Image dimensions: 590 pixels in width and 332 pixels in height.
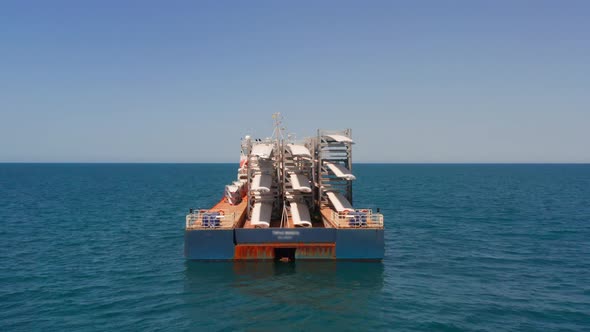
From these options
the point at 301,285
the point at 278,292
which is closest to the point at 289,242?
the point at 301,285

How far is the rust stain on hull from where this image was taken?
3281 centimetres

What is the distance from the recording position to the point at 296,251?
3331 centimetres

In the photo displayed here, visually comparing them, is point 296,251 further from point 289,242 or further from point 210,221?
point 210,221

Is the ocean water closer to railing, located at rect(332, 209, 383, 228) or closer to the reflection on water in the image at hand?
the reflection on water

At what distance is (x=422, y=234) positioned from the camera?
152ft

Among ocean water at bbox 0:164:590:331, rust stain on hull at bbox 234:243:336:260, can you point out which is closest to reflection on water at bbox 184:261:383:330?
ocean water at bbox 0:164:590:331

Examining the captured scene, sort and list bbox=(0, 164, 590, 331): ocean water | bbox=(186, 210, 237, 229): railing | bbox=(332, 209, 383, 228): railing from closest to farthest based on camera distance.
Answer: bbox=(0, 164, 590, 331): ocean water → bbox=(186, 210, 237, 229): railing → bbox=(332, 209, 383, 228): railing

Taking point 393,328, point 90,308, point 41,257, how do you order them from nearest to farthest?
point 393,328 < point 90,308 < point 41,257

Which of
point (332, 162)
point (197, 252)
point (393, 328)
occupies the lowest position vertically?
point (393, 328)

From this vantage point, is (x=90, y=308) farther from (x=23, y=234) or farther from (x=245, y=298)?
(x=23, y=234)

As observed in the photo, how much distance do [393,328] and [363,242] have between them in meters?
11.1

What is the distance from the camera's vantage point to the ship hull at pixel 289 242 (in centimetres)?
3253

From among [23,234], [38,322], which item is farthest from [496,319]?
[23,234]

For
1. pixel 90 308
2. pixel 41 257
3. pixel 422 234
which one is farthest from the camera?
pixel 422 234
